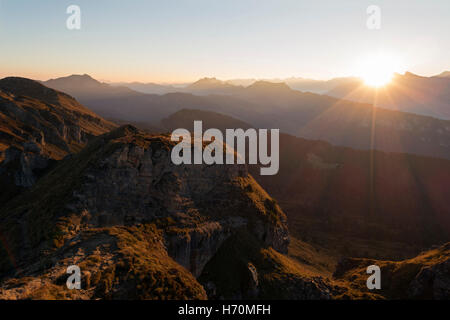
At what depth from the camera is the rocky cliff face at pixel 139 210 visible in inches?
909

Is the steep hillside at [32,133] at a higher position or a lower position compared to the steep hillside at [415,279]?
higher

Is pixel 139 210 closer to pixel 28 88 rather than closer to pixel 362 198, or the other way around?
pixel 362 198

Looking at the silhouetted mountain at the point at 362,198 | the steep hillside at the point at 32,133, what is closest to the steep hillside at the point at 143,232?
the steep hillside at the point at 32,133

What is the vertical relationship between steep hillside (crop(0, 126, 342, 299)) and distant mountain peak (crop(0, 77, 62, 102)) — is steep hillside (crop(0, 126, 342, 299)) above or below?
below

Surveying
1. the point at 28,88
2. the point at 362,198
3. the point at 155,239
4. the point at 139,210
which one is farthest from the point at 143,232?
the point at 28,88

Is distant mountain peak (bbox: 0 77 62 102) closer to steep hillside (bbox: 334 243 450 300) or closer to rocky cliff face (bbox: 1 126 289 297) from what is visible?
rocky cliff face (bbox: 1 126 289 297)

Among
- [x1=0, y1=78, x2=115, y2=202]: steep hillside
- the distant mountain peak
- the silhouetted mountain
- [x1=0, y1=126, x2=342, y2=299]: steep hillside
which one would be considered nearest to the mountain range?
[x1=0, y1=126, x2=342, y2=299]: steep hillside

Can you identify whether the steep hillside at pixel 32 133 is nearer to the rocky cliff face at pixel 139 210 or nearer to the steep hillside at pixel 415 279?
the rocky cliff face at pixel 139 210

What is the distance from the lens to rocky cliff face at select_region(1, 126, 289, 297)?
23078 mm

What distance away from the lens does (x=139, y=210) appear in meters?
29.7

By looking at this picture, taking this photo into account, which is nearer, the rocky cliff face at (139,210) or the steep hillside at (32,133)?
the rocky cliff face at (139,210)
